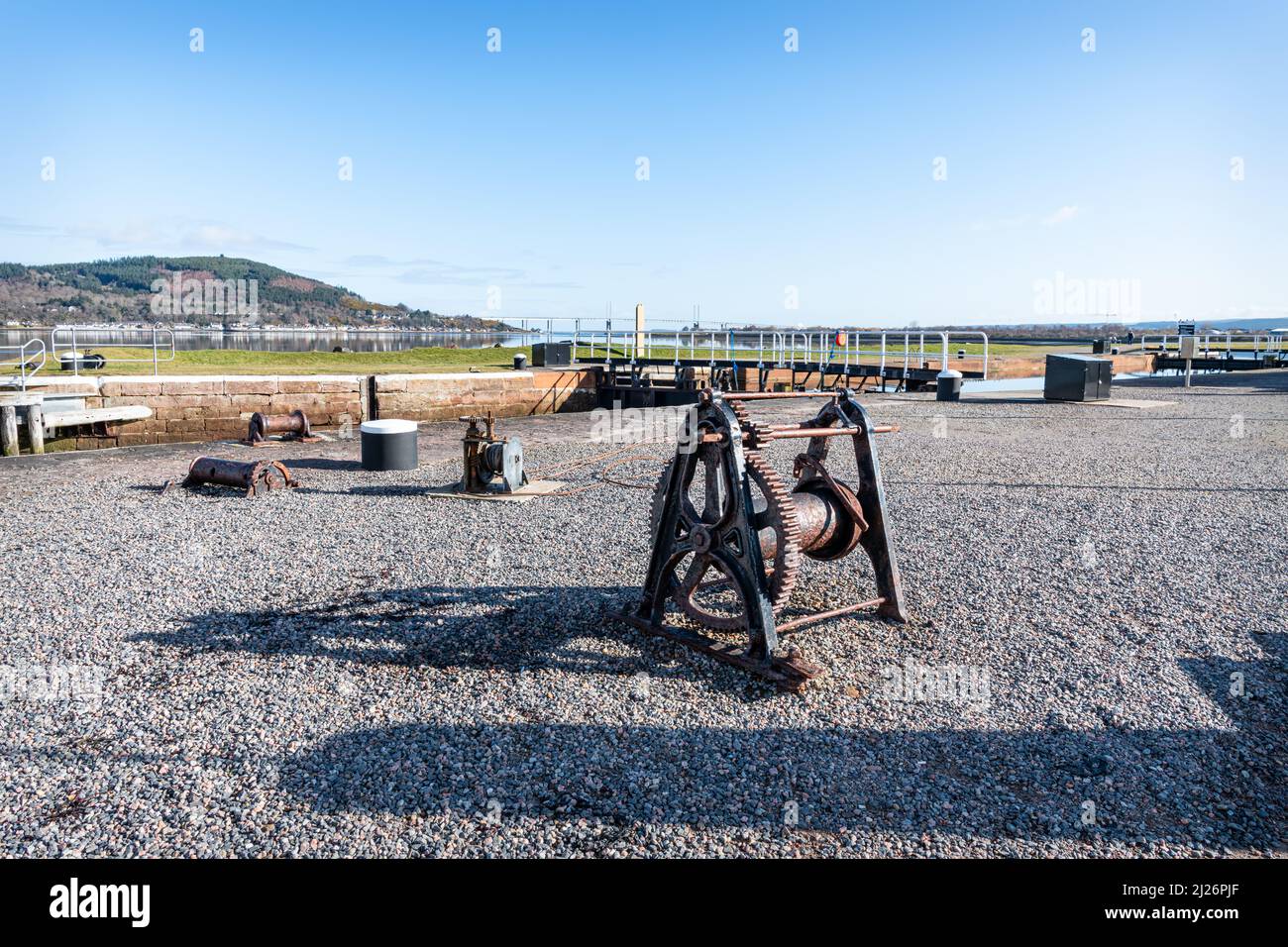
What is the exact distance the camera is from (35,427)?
1273cm

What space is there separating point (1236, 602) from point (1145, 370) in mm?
31883

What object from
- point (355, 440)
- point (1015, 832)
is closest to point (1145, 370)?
point (355, 440)

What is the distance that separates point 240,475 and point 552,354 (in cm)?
1610

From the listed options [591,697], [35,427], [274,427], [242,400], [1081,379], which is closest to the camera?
[591,697]

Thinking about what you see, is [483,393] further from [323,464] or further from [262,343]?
[262,343]

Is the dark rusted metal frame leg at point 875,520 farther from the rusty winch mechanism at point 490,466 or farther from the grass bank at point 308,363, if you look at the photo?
the grass bank at point 308,363

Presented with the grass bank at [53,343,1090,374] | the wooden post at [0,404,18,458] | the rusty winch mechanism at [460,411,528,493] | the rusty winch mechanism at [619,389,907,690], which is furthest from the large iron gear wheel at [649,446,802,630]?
Result: the grass bank at [53,343,1090,374]

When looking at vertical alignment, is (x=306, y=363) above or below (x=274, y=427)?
above

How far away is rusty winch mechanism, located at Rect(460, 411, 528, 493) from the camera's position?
9.57 metres

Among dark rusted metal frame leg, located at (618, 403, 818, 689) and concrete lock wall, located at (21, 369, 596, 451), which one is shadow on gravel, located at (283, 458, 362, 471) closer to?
concrete lock wall, located at (21, 369, 596, 451)

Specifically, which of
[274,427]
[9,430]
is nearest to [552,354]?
[274,427]

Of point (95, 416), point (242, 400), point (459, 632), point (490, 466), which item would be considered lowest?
point (459, 632)

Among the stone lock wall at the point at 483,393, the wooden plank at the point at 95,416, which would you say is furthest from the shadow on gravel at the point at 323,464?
the stone lock wall at the point at 483,393

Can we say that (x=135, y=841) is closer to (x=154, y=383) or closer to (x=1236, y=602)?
(x=1236, y=602)
